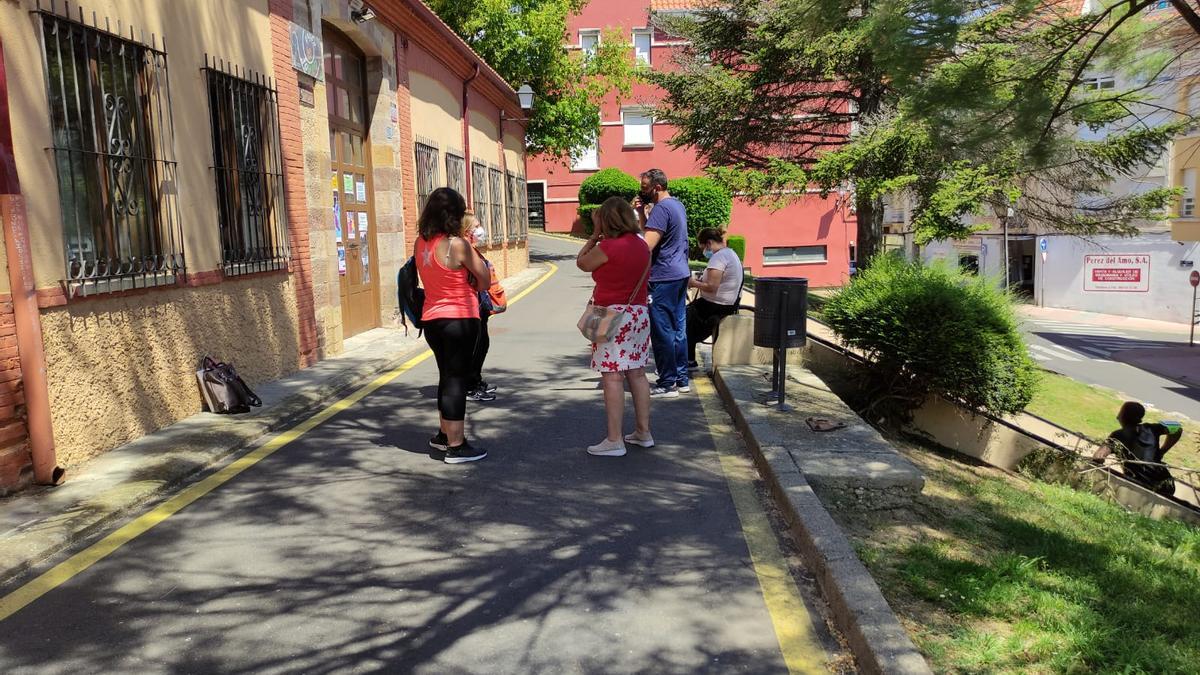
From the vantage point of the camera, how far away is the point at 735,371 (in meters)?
8.48

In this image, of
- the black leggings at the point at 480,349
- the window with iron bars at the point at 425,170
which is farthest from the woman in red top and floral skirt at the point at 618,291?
the window with iron bars at the point at 425,170

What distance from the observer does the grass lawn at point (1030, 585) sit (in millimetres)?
3070

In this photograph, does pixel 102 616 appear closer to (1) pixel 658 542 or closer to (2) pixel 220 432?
(1) pixel 658 542

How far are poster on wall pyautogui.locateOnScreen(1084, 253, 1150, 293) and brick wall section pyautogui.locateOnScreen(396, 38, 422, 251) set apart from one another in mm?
31646

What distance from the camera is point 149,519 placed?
15.6 feet

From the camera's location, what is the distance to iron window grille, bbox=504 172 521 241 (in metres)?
23.2

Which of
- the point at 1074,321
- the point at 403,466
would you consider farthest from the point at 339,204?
the point at 1074,321

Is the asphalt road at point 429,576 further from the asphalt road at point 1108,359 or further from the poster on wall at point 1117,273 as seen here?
the poster on wall at point 1117,273

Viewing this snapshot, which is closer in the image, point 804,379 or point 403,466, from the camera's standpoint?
point 403,466

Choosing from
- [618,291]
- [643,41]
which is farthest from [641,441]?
[643,41]

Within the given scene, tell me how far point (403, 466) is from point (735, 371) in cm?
378

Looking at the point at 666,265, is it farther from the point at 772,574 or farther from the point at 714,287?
the point at 772,574

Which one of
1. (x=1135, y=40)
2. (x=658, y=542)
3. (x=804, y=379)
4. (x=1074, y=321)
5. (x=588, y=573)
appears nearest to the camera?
(x=588, y=573)

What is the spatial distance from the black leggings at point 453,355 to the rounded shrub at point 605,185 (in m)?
31.8
